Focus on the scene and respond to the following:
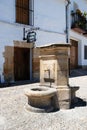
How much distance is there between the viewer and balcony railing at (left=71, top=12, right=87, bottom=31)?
16750mm

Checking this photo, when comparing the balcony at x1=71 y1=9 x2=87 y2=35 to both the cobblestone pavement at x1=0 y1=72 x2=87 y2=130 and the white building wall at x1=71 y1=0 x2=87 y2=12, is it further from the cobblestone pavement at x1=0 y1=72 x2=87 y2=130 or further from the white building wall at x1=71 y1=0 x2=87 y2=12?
the cobblestone pavement at x1=0 y1=72 x2=87 y2=130

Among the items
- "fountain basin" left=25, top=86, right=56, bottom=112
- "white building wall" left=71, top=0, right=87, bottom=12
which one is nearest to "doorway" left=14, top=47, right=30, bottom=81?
"fountain basin" left=25, top=86, right=56, bottom=112

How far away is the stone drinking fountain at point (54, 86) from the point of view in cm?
590

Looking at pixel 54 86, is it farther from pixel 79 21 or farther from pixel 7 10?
pixel 79 21

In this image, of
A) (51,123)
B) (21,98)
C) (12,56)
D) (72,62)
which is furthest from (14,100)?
(72,62)

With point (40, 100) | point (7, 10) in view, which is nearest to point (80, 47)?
point (7, 10)

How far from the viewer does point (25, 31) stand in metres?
11.4

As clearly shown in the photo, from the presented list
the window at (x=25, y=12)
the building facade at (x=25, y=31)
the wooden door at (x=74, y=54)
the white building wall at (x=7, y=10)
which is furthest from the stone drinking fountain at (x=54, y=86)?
the wooden door at (x=74, y=54)

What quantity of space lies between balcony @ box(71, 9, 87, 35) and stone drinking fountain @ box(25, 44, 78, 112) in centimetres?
1026

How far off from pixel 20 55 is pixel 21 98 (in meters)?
5.08

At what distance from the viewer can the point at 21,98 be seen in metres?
7.04

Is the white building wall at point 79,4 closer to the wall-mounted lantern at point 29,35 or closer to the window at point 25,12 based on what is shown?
the window at point 25,12

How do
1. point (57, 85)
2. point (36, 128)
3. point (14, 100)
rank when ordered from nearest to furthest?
point (36, 128), point (57, 85), point (14, 100)

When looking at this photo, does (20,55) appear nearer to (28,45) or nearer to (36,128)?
(28,45)
